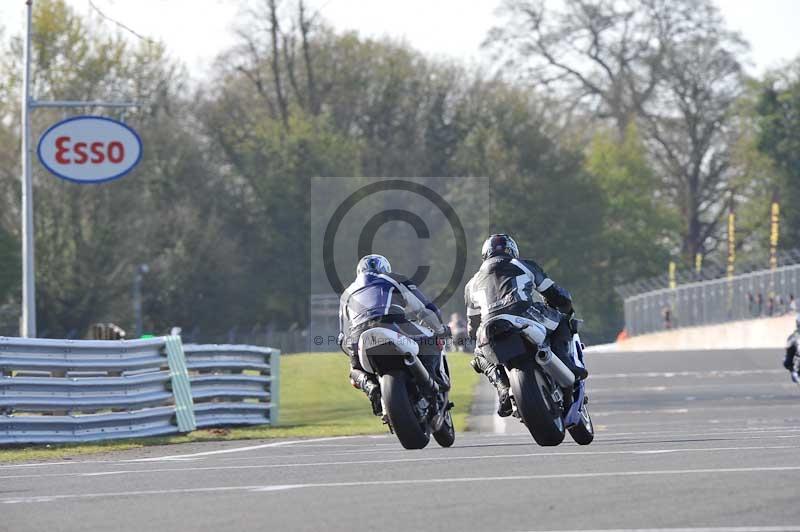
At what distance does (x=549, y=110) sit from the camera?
76562mm

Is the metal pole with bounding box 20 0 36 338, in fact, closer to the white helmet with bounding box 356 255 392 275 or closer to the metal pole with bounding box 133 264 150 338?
the white helmet with bounding box 356 255 392 275

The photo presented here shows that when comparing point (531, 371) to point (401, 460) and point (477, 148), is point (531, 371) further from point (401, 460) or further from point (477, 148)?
point (477, 148)

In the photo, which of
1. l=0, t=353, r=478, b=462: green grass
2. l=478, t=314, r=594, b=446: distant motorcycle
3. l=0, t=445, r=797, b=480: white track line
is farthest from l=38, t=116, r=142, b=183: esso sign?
l=478, t=314, r=594, b=446: distant motorcycle

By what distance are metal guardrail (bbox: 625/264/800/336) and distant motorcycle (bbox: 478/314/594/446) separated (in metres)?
37.9

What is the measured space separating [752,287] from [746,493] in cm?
4785

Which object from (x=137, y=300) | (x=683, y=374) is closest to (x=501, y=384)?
(x=683, y=374)

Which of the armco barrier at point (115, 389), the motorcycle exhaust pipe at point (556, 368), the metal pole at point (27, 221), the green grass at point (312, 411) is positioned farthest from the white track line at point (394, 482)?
the metal pole at point (27, 221)

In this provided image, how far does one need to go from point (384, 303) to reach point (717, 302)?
153ft

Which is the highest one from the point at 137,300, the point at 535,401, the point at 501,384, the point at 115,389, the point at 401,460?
the point at 137,300

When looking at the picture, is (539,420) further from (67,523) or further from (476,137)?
(476,137)

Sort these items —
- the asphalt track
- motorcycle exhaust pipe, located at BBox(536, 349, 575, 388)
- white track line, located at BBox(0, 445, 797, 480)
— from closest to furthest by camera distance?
1. the asphalt track
2. white track line, located at BBox(0, 445, 797, 480)
3. motorcycle exhaust pipe, located at BBox(536, 349, 575, 388)

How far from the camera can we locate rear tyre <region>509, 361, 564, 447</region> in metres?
13.3

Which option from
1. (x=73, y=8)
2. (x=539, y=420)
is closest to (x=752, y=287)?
(x=73, y=8)

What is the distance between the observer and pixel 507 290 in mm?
13773
